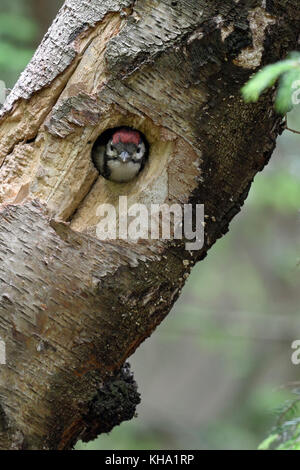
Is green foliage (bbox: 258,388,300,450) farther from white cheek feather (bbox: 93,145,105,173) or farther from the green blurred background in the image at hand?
the green blurred background

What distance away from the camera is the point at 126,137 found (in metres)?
3.27

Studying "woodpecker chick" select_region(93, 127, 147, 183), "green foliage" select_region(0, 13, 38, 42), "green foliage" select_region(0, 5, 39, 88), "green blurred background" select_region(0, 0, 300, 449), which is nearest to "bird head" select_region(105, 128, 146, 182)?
"woodpecker chick" select_region(93, 127, 147, 183)

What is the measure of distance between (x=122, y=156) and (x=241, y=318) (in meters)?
6.01

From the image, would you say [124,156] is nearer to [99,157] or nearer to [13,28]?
[99,157]

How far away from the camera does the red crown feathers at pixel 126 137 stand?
313cm

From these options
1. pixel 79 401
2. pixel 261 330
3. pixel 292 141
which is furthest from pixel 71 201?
pixel 261 330

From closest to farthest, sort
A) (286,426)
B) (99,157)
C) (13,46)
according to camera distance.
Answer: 1. (286,426)
2. (99,157)
3. (13,46)

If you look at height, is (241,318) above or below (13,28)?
above

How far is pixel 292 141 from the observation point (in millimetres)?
7086

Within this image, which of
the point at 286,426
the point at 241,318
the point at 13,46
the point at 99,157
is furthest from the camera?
the point at 241,318

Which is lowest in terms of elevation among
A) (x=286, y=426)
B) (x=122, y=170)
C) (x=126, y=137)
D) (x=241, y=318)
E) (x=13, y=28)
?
(x=286, y=426)

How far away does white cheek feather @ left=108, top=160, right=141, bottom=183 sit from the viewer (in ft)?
10.4

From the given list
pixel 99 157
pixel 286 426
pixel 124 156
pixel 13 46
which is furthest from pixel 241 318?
pixel 124 156

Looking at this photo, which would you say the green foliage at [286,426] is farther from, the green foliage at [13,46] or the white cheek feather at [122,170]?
the green foliage at [13,46]
